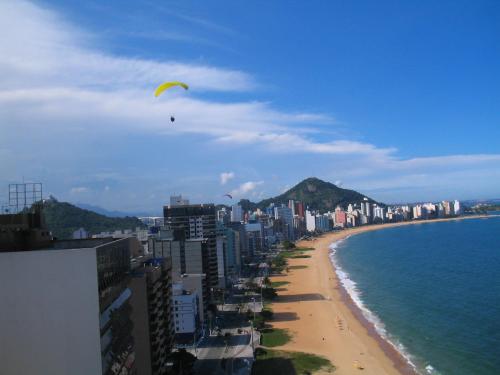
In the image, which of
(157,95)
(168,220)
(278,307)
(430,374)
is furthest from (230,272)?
(157,95)

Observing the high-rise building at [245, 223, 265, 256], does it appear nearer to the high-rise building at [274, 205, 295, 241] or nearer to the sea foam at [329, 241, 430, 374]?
the sea foam at [329, 241, 430, 374]

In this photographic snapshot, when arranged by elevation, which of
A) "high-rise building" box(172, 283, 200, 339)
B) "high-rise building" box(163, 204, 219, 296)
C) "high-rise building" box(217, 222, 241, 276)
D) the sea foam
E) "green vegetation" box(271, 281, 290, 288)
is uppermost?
"high-rise building" box(163, 204, 219, 296)

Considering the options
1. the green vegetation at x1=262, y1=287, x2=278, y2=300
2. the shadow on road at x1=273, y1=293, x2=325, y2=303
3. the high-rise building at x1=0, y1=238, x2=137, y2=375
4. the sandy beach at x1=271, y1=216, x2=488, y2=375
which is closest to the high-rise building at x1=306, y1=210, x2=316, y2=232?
the sandy beach at x1=271, y1=216, x2=488, y2=375

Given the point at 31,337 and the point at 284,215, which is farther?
the point at 284,215

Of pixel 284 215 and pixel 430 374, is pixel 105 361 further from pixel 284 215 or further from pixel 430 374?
pixel 284 215

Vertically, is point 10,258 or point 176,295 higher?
point 10,258

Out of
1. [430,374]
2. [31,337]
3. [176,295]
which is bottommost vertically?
[430,374]
